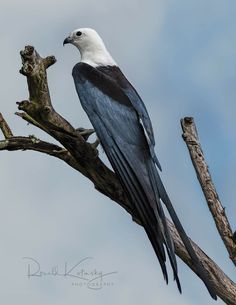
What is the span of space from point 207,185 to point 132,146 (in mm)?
873

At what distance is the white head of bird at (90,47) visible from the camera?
8078 mm

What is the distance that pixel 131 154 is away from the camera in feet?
21.7

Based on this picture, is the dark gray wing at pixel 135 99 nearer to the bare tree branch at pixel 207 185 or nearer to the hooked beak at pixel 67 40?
the bare tree branch at pixel 207 185

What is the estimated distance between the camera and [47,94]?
20.6ft

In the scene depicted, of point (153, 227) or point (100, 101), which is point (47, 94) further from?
point (153, 227)

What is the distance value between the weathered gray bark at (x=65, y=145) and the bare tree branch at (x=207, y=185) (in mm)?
255

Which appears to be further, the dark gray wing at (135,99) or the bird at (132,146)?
the dark gray wing at (135,99)

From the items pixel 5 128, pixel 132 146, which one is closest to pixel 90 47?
pixel 5 128

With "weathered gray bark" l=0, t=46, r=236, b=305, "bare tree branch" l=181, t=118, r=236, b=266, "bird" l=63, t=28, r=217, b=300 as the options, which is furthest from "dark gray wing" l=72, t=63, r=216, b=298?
"bare tree branch" l=181, t=118, r=236, b=266

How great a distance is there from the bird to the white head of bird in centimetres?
50

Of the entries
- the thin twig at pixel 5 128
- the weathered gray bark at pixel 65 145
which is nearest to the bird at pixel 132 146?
the weathered gray bark at pixel 65 145

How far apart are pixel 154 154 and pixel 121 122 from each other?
47cm

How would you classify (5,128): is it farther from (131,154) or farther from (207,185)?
(207,185)

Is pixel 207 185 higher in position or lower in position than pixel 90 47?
lower
